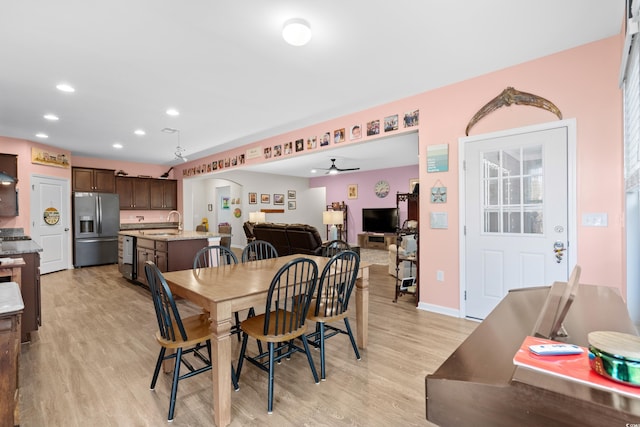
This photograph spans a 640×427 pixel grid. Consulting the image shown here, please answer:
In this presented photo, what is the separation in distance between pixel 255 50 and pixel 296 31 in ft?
1.80

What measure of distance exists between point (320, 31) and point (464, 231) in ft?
8.04

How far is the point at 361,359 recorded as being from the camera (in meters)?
2.50

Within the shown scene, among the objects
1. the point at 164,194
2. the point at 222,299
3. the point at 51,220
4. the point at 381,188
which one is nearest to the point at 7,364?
the point at 222,299

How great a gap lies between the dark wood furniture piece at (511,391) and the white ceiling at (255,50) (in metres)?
2.09

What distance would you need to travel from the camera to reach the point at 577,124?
8.98 ft

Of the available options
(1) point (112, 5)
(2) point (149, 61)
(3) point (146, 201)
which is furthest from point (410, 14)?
(3) point (146, 201)

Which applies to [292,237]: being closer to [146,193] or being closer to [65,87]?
[65,87]

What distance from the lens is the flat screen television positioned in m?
9.40

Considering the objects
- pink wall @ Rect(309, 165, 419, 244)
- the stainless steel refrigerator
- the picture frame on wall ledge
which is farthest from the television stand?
the stainless steel refrigerator

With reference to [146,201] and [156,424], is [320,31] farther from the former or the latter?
[146,201]

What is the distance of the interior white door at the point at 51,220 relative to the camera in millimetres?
5844

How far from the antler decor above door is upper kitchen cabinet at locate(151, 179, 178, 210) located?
740 centimetres

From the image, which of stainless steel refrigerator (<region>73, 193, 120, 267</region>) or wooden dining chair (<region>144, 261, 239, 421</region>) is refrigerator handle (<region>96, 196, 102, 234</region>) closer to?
stainless steel refrigerator (<region>73, 193, 120, 267</region>)

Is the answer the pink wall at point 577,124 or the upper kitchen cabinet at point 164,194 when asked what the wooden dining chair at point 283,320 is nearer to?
the pink wall at point 577,124
